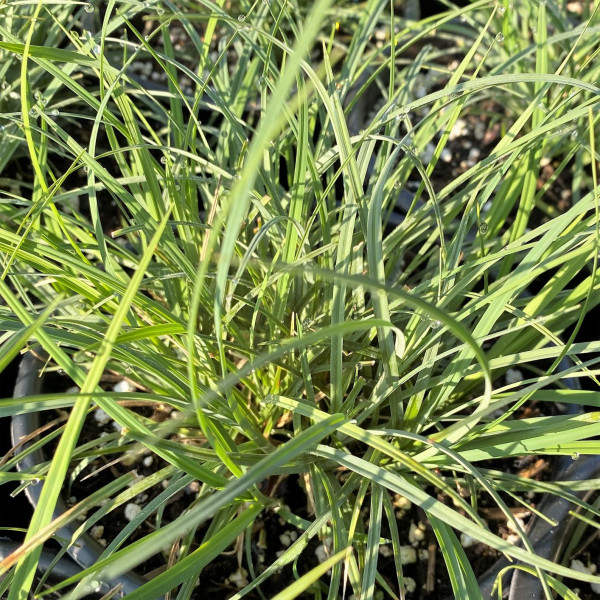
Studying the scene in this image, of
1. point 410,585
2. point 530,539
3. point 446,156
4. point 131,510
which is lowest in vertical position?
point 131,510

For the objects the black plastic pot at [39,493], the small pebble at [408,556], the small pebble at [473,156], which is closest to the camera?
the black plastic pot at [39,493]

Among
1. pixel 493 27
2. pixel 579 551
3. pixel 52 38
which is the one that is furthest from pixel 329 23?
pixel 579 551

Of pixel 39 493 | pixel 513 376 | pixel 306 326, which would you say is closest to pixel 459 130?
pixel 513 376

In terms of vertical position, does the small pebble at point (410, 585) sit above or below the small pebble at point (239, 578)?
above

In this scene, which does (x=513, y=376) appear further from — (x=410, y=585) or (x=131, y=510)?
(x=131, y=510)

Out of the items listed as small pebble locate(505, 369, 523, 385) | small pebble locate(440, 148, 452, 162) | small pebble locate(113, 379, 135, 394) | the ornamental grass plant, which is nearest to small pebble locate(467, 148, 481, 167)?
small pebble locate(440, 148, 452, 162)

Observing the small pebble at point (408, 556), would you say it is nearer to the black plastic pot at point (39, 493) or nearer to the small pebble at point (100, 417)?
the black plastic pot at point (39, 493)

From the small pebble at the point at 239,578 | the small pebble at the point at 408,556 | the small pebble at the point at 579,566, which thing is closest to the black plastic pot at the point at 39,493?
the small pebble at the point at 239,578

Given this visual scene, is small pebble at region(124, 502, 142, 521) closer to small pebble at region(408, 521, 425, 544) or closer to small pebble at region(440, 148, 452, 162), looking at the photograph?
small pebble at region(408, 521, 425, 544)
